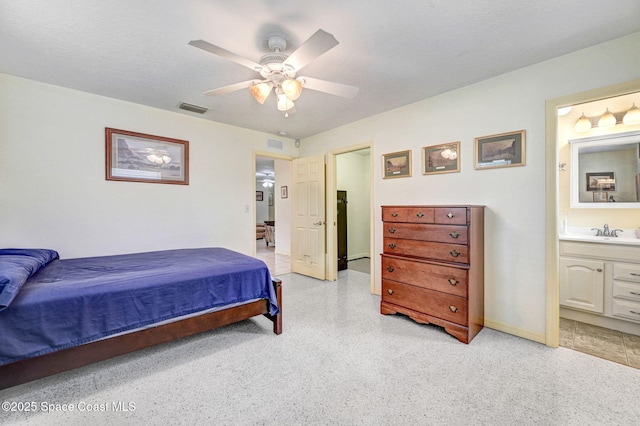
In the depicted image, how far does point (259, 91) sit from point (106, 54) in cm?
138

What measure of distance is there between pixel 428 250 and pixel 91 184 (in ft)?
12.5

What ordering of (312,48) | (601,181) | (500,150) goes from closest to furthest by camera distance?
(312,48), (500,150), (601,181)

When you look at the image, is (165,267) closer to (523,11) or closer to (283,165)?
(523,11)

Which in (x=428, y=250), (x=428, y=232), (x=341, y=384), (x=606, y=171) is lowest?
(x=341, y=384)

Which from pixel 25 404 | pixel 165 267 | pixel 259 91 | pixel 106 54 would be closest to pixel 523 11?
pixel 259 91

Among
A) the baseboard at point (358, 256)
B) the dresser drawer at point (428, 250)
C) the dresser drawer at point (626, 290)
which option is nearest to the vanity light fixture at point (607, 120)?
the dresser drawer at point (626, 290)

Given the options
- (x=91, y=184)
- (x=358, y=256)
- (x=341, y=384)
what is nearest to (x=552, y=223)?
(x=341, y=384)

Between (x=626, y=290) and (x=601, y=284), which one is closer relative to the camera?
(x=626, y=290)

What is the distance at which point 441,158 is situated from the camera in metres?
3.01

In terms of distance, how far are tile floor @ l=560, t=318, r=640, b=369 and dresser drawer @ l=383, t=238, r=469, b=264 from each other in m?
1.18

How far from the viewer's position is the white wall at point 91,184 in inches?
103

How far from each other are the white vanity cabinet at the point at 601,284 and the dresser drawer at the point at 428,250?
143 cm

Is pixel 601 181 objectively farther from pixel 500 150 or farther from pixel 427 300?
pixel 427 300

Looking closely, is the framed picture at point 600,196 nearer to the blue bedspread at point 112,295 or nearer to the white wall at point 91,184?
the blue bedspread at point 112,295
